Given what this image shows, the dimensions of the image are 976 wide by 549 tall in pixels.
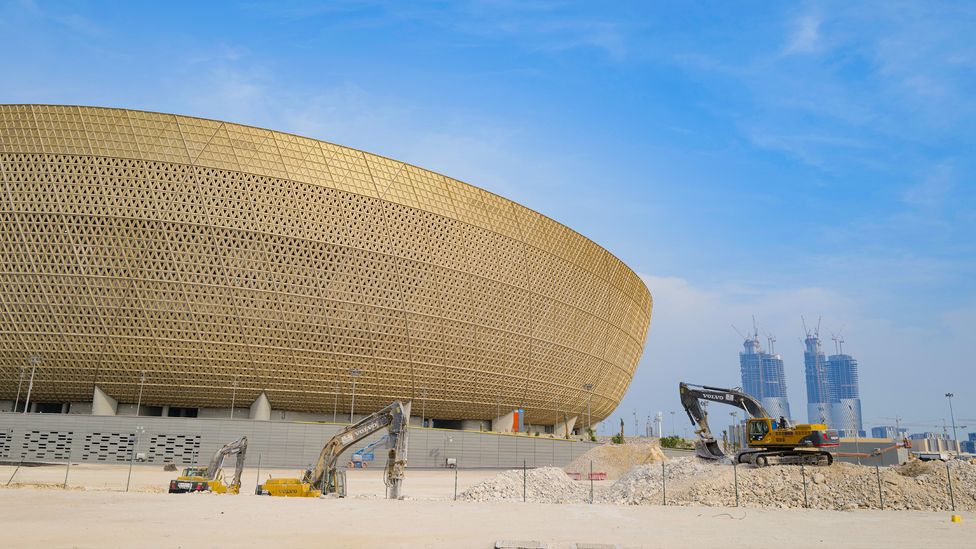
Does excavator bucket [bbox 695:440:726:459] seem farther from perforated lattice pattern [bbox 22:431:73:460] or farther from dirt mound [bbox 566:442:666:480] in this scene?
perforated lattice pattern [bbox 22:431:73:460]

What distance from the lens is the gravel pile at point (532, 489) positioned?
20.6m

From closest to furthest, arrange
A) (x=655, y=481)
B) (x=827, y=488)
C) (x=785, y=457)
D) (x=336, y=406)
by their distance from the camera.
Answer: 1. (x=827, y=488)
2. (x=655, y=481)
3. (x=785, y=457)
4. (x=336, y=406)

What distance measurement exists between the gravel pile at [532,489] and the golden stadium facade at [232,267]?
58.3 ft

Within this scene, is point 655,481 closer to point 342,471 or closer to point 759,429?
point 759,429

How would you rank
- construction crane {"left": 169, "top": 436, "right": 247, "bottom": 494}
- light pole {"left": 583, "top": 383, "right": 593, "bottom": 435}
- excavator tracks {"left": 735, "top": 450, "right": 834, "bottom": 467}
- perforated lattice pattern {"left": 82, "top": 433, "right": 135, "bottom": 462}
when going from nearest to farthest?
construction crane {"left": 169, "top": 436, "right": 247, "bottom": 494}, excavator tracks {"left": 735, "top": 450, "right": 834, "bottom": 467}, perforated lattice pattern {"left": 82, "top": 433, "right": 135, "bottom": 462}, light pole {"left": 583, "top": 383, "right": 593, "bottom": 435}

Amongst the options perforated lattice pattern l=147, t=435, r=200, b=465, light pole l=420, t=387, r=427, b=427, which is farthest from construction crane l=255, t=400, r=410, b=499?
light pole l=420, t=387, r=427, b=427

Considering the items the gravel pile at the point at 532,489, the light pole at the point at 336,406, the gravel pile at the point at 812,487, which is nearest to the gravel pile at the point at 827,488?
the gravel pile at the point at 812,487

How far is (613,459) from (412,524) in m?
33.1

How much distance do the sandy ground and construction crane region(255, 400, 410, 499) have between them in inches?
59.0

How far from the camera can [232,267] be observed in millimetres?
35062

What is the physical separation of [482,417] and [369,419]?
1102 inches

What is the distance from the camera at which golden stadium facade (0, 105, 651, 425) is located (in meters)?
34.0

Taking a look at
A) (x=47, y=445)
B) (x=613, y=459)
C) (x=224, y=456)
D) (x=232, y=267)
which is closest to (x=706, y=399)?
(x=224, y=456)

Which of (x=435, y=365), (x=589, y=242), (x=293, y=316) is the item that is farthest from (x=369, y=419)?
(x=589, y=242)
